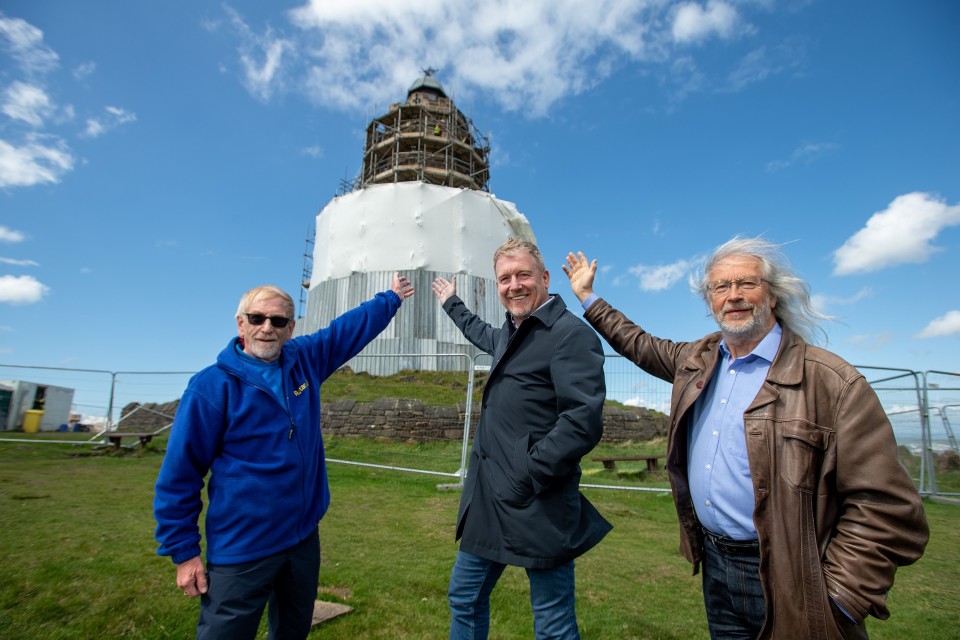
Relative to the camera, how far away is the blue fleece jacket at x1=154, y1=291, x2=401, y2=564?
220cm

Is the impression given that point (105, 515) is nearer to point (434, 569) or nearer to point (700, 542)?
point (434, 569)

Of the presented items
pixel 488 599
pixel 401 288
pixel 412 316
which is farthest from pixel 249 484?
pixel 412 316

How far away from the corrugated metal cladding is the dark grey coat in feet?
68.7

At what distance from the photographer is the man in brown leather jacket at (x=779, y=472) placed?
170 cm

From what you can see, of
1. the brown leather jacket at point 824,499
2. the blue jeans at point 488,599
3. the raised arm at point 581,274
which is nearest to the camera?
the brown leather jacket at point 824,499

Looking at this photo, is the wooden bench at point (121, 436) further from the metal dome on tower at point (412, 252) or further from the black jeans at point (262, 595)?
the metal dome on tower at point (412, 252)

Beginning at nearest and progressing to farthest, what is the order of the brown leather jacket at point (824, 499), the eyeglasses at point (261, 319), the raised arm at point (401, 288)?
the brown leather jacket at point (824, 499), the eyeglasses at point (261, 319), the raised arm at point (401, 288)

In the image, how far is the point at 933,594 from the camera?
14.1 feet

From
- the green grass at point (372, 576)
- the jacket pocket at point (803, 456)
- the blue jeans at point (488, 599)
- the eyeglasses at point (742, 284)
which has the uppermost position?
the eyeglasses at point (742, 284)

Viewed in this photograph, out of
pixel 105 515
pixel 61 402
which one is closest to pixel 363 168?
pixel 61 402

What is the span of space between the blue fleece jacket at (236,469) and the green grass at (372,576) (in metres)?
1.23

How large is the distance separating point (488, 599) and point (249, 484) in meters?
1.24

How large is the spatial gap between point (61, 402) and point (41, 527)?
60.6 ft

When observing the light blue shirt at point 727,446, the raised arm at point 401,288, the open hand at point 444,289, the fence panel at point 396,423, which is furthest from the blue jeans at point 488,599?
the fence panel at point 396,423
